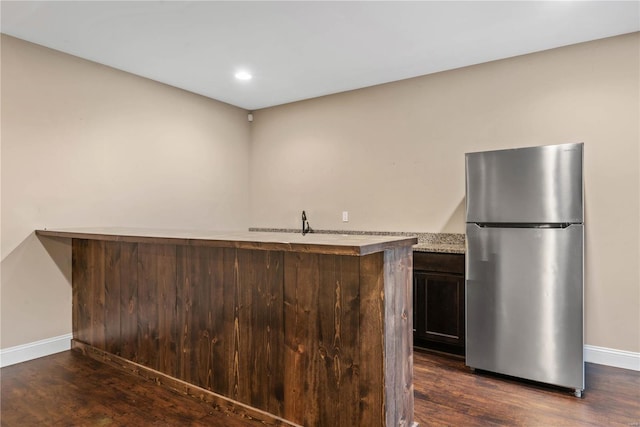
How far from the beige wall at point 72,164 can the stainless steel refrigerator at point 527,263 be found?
3025 millimetres

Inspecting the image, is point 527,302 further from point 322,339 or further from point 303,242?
point 303,242

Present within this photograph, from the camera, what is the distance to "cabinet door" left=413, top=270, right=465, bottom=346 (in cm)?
313

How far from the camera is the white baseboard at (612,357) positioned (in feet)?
9.48

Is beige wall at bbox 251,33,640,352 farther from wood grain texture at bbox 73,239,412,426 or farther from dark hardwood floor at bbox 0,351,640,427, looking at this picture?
wood grain texture at bbox 73,239,412,426

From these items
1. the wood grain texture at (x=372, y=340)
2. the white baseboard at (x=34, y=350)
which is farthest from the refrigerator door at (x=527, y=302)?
the white baseboard at (x=34, y=350)

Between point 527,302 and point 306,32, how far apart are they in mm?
2517

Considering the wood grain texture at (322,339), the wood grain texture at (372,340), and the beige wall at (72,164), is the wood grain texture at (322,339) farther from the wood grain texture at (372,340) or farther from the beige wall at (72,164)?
the beige wall at (72,164)

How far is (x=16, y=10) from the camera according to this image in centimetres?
258

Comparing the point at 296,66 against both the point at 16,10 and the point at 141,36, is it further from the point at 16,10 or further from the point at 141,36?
the point at 16,10

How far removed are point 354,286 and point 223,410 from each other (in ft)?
3.89

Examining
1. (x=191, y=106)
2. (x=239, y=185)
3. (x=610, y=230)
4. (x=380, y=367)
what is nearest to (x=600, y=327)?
(x=610, y=230)

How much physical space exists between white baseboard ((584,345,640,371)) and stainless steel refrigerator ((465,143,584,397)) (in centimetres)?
74

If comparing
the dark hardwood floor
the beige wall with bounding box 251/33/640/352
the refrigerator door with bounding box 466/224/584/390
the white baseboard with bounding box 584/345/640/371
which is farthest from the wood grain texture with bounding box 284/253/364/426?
the white baseboard with bounding box 584/345/640/371

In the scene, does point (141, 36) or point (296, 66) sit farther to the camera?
point (296, 66)
